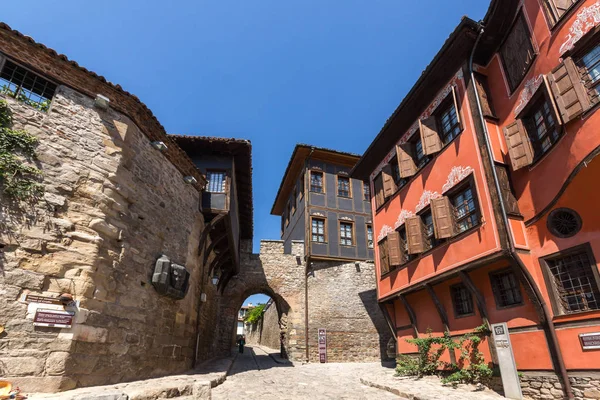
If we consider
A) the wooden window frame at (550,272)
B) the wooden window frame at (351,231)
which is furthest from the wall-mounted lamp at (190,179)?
the wooden window frame at (351,231)

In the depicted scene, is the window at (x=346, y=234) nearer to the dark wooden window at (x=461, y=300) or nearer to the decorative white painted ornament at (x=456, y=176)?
the dark wooden window at (x=461, y=300)

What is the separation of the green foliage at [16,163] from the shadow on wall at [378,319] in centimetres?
1516

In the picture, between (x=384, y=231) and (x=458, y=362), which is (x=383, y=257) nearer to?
(x=384, y=231)

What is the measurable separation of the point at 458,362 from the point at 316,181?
507 inches

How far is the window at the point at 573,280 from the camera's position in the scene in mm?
5660

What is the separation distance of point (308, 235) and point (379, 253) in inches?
237

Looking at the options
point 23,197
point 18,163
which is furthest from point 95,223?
point 18,163

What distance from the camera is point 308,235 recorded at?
59.0 feet

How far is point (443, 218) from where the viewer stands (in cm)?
868

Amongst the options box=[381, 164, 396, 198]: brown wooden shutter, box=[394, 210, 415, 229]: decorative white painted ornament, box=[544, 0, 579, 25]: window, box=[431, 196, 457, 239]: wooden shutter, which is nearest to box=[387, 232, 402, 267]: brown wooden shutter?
box=[394, 210, 415, 229]: decorative white painted ornament

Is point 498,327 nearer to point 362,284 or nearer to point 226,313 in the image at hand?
point 362,284

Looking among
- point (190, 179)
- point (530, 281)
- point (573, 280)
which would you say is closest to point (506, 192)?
point (530, 281)

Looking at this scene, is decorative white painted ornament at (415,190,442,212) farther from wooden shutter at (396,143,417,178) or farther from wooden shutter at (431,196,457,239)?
wooden shutter at (396,143,417,178)

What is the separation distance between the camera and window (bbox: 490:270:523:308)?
7020 millimetres
